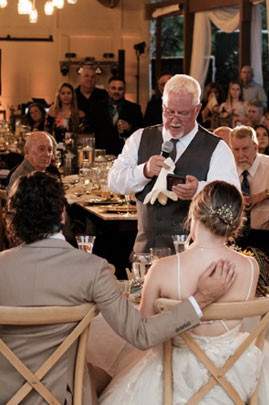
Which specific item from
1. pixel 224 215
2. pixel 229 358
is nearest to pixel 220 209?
pixel 224 215

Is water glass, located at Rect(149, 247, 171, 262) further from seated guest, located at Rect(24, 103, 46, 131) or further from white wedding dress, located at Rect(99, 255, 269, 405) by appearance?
seated guest, located at Rect(24, 103, 46, 131)

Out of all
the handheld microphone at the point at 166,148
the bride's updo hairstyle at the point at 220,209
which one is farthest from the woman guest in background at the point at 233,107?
the bride's updo hairstyle at the point at 220,209

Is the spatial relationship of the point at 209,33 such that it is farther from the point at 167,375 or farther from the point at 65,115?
the point at 167,375

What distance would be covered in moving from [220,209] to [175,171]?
4.92 ft

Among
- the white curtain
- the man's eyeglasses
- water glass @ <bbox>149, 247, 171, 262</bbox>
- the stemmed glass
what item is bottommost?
the stemmed glass

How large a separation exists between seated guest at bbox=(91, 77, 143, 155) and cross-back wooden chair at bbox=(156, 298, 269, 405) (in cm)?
775

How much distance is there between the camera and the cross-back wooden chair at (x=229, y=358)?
3041 millimetres

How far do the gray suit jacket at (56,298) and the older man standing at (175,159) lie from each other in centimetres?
154

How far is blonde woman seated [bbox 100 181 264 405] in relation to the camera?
316 centimetres

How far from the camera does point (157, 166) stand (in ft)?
14.8

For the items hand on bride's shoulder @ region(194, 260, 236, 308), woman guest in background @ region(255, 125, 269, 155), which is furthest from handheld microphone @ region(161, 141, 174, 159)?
woman guest in background @ region(255, 125, 269, 155)

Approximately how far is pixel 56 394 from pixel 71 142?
6.23m

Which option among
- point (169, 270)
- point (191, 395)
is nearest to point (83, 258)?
point (169, 270)

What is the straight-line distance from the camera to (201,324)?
10.4 feet
